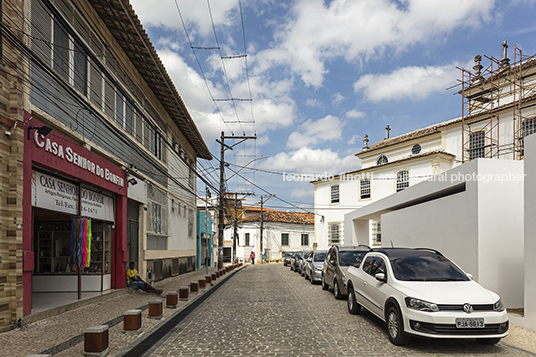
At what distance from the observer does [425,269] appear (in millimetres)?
8383

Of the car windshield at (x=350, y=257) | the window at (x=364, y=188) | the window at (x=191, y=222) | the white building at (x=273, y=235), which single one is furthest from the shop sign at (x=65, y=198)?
the white building at (x=273, y=235)

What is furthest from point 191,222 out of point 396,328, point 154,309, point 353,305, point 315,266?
point 396,328

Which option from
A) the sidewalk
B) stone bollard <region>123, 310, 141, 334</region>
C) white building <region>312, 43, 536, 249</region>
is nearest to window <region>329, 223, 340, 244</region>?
white building <region>312, 43, 536, 249</region>

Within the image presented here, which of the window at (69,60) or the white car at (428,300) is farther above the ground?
the window at (69,60)

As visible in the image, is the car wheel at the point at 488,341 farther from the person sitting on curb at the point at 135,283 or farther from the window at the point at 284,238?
the window at the point at 284,238

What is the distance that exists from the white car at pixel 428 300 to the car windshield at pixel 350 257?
16.3ft

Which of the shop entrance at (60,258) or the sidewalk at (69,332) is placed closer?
the sidewalk at (69,332)

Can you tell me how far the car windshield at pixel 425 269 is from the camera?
8.09 metres

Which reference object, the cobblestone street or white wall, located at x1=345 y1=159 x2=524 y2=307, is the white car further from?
white wall, located at x1=345 y1=159 x2=524 y2=307

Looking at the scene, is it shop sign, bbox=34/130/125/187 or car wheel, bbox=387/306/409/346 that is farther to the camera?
shop sign, bbox=34/130/125/187

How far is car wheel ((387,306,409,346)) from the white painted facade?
165ft

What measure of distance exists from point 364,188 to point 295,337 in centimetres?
3275

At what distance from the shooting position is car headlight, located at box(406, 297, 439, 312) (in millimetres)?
6863

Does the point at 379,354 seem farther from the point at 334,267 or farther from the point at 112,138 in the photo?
the point at 112,138
